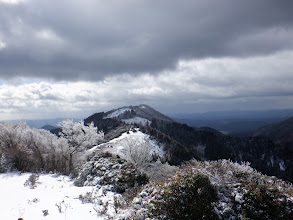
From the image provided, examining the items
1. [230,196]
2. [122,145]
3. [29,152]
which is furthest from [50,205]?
[122,145]

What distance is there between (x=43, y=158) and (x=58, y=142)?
4.67 m

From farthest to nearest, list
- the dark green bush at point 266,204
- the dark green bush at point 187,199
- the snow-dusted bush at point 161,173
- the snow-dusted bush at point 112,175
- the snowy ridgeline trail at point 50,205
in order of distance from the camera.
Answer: the snow-dusted bush at point 161,173 < the snow-dusted bush at point 112,175 < the snowy ridgeline trail at point 50,205 < the dark green bush at point 187,199 < the dark green bush at point 266,204

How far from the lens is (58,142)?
89.0 ft

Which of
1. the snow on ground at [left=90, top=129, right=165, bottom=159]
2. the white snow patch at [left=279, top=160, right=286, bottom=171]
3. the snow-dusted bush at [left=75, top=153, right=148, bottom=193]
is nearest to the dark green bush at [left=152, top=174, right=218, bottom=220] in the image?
the snow-dusted bush at [left=75, top=153, right=148, bottom=193]

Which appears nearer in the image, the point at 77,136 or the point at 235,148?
the point at 77,136

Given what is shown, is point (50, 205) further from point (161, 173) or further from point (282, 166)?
point (282, 166)

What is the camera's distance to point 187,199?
725 centimetres

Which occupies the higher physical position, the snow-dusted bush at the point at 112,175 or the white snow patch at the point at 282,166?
the snow-dusted bush at the point at 112,175

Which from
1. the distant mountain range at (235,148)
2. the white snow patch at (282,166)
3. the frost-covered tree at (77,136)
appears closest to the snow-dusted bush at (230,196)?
the frost-covered tree at (77,136)

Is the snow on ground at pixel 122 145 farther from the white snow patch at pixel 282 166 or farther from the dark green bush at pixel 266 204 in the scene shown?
the white snow patch at pixel 282 166

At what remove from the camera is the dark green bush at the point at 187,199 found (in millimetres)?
6756

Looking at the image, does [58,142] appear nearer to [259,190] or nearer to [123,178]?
[123,178]

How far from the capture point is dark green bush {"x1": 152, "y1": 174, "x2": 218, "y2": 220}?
6.76 m

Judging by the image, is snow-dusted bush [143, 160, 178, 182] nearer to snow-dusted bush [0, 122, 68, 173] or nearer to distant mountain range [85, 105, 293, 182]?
snow-dusted bush [0, 122, 68, 173]
